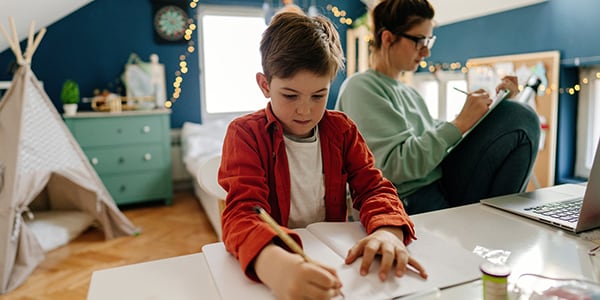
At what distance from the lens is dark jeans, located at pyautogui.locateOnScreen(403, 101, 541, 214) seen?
1085 millimetres

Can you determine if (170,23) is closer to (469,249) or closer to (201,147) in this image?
(201,147)

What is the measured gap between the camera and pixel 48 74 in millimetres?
3297

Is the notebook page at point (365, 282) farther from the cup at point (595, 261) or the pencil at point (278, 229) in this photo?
the cup at point (595, 261)

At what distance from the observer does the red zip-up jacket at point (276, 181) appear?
64 cm

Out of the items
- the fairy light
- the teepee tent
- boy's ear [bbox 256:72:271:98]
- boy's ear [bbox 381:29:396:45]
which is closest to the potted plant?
the teepee tent

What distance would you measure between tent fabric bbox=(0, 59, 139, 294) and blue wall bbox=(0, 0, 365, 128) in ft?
3.64

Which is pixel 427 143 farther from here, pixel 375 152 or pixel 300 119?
pixel 300 119

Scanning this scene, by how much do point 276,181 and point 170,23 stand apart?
314cm

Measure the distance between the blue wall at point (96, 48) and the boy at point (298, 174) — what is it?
2.54 metres

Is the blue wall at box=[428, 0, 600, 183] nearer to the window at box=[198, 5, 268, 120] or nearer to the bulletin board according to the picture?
the bulletin board

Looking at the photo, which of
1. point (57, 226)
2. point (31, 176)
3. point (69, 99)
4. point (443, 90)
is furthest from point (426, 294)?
point (443, 90)

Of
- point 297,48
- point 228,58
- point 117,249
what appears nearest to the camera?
point 297,48

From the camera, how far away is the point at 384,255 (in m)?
0.56

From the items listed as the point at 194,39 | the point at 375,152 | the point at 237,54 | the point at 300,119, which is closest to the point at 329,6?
the point at 237,54
